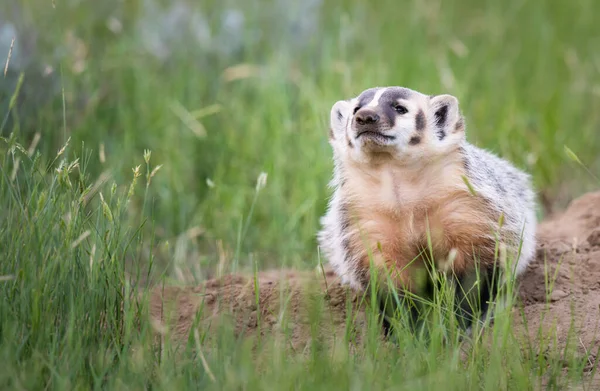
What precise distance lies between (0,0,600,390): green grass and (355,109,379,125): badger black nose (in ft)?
1.97

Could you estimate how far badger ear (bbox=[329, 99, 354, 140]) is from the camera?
3326 mm

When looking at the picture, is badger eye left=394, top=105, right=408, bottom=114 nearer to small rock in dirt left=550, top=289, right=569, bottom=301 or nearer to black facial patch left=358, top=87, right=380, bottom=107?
black facial patch left=358, top=87, right=380, bottom=107

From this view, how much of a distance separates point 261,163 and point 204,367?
99.9 inches

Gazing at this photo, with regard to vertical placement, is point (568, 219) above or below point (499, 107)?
below

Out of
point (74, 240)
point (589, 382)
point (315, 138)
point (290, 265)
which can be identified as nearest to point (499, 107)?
point (315, 138)

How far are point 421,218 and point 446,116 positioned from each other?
1.30ft

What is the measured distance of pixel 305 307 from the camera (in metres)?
3.14

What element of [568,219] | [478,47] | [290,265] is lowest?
[290,265]

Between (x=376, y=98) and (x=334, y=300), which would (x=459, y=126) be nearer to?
(x=376, y=98)

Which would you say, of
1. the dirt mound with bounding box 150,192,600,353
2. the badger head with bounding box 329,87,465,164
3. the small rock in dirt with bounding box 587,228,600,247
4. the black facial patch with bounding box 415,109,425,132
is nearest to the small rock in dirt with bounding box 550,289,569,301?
the dirt mound with bounding box 150,192,600,353

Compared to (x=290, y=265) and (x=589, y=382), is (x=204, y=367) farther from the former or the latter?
(x=290, y=265)

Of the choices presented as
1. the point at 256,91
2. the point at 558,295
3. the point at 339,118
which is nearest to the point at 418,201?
the point at 339,118

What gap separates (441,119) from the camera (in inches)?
126

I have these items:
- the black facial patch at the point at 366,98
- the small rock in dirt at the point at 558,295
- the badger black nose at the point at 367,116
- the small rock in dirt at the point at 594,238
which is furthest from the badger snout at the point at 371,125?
the small rock in dirt at the point at 594,238
